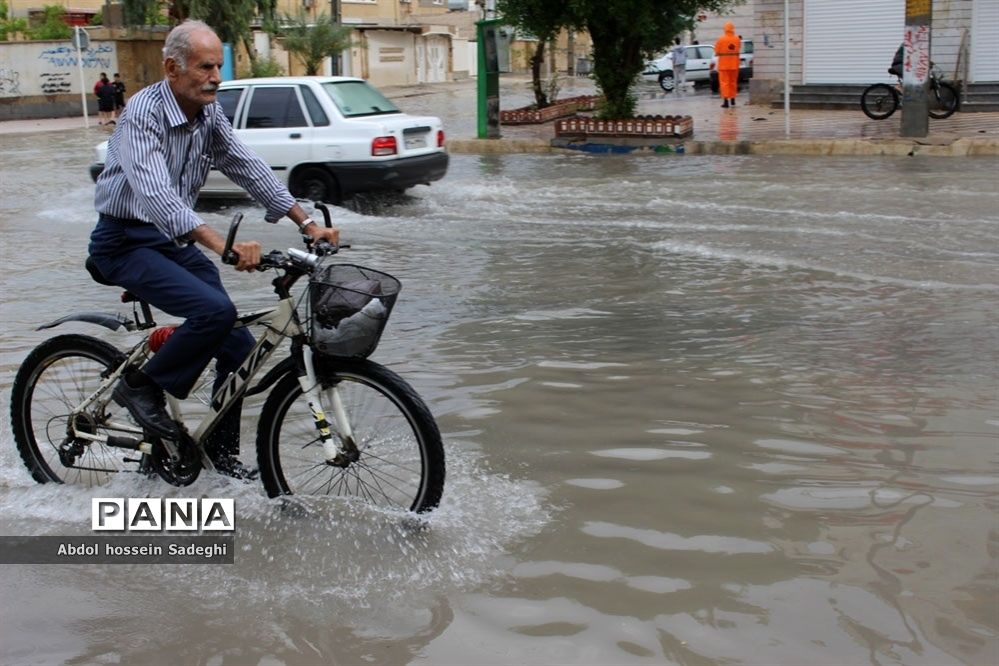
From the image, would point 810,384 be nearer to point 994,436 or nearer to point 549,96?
point 994,436

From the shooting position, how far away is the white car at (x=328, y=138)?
1348cm

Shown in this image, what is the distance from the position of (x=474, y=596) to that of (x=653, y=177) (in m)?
13.0

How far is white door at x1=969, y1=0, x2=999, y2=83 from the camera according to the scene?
23.6 meters

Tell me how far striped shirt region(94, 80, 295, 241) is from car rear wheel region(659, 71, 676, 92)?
1401 inches

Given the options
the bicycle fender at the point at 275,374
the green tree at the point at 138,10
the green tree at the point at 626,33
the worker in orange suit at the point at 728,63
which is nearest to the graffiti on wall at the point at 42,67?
the green tree at the point at 138,10

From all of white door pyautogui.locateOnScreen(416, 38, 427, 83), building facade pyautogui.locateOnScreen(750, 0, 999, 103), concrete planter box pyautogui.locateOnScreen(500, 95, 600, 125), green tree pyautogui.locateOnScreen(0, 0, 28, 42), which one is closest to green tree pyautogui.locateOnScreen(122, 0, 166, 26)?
green tree pyautogui.locateOnScreen(0, 0, 28, 42)

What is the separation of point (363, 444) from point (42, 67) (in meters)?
39.3

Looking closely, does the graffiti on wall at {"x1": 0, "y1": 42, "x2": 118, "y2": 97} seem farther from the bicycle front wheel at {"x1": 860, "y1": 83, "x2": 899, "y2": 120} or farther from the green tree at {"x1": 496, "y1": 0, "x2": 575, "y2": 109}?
the bicycle front wheel at {"x1": 860, "y1": 83, "x2": 899, "y2": 120}

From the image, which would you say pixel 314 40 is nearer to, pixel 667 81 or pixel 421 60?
pixel 667 81

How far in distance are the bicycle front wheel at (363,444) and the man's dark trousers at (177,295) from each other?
27 cm

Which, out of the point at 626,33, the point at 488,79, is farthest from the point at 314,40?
the point at 626,33

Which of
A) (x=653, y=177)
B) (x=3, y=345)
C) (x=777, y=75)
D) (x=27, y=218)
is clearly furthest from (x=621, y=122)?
(x=3, y=345)

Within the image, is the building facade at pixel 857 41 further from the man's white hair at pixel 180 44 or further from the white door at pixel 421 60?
the white door at pixel 421 60

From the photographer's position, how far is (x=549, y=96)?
29672mm
